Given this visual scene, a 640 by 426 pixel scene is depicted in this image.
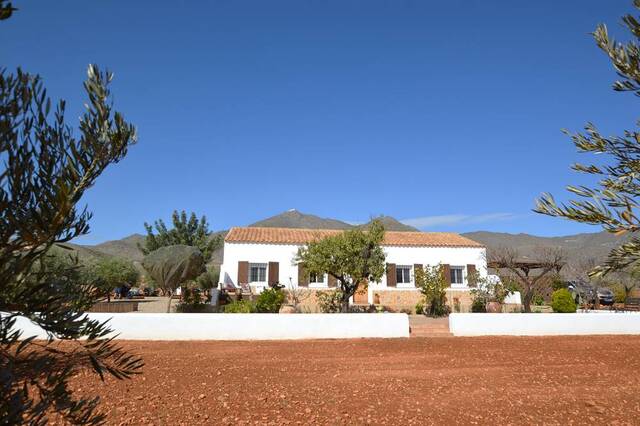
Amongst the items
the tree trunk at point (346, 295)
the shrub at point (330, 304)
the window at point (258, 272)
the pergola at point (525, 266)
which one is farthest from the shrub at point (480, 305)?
the window at point (258, 272)

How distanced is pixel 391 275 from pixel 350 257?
8.25 m

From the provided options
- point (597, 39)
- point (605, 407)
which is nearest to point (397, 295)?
point (605, 407)

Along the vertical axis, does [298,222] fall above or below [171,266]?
above

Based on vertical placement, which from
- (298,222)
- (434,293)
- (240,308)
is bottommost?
(240,308)

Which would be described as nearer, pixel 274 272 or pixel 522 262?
pixel 522 262

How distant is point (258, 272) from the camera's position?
2347 cm

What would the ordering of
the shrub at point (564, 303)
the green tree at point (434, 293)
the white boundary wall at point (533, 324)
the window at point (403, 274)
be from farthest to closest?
the window at point (403, 274) < the green tree at point (434, 293) < the shrub at point (564, 303) < the white boundary wall at point (533, 324)

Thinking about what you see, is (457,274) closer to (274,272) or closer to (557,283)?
(557,283)

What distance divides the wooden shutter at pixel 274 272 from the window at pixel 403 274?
22.6 feet

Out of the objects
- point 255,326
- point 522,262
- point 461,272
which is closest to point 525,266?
point 522,262

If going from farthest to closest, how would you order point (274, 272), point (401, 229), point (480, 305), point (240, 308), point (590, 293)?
point (401, 229) < point (274, 272) < point (590, 293) < point (480, 305) < point (240, 308)

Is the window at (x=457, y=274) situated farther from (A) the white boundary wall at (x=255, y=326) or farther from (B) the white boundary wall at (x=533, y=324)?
(A) the white boundary wall at (x=255, y=326)

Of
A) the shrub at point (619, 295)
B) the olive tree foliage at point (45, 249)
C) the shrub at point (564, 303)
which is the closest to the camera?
the olive tree foliage at point (45, 249)

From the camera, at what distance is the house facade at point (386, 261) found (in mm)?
22984
